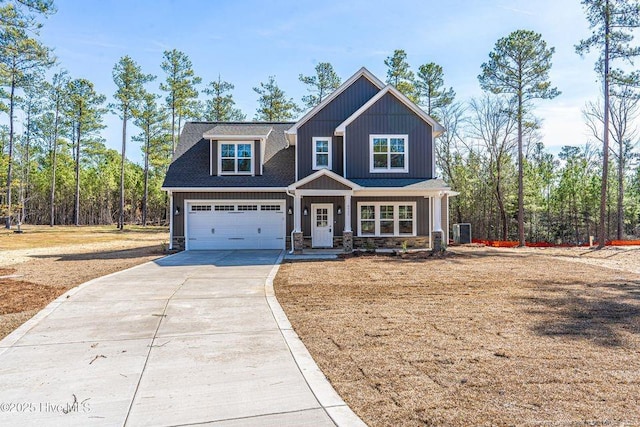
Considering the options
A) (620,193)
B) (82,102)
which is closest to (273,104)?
(82,102)

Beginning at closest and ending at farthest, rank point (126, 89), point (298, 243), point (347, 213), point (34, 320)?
point (34, 320) → point (298, 243) → point (347, 213) → point (126, 89)

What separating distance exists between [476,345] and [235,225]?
14704 millimetres

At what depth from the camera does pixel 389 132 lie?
1822 cm

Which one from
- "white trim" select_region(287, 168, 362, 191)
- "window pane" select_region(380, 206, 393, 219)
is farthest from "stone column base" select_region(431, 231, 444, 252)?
"white trim" select_region(287, 168, 362, 191)

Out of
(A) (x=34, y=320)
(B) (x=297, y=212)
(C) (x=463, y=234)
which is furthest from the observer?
(C) (x=463, y=234)

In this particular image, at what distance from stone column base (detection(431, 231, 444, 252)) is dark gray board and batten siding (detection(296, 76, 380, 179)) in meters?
4.89

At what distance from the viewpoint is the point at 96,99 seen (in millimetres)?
39031

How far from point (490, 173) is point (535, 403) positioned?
2944 centimetres

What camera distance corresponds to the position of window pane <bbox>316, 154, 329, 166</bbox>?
18781mm

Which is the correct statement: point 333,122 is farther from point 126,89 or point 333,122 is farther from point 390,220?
point 126,89

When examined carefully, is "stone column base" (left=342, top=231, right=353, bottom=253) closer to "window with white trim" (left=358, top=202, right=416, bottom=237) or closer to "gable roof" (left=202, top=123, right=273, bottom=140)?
"window with white trim" (left=358, top=202, right=416, bottom=237)

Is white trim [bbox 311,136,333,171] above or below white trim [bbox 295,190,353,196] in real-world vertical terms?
above

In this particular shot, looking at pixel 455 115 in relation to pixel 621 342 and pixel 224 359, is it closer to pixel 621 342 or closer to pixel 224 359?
pixel 621 342

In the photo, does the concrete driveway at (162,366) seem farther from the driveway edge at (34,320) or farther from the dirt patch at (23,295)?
the dirt patch at (23,295)
